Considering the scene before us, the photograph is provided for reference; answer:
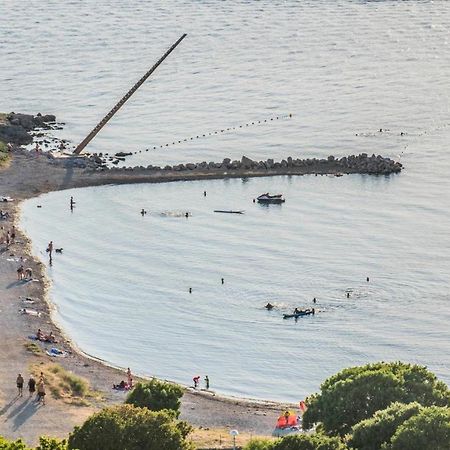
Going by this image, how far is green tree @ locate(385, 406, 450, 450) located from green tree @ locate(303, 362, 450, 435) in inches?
201

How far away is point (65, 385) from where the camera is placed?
207 ft

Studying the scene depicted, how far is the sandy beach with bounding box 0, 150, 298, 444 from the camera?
57.2m

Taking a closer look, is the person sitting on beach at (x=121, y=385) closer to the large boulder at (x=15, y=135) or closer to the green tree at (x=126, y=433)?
the green tree at (x=126, y=433)

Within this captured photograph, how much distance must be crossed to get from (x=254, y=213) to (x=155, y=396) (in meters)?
48.9

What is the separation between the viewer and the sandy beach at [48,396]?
57.2 meters

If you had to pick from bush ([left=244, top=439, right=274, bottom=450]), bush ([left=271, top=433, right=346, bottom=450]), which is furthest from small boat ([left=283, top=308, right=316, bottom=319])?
bush ([left=271, top=433, right=346, bottom=450])

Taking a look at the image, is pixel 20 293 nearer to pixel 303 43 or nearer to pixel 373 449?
pixel 373 449

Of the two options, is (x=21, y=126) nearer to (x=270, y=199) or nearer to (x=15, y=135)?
(x=15, y=135)

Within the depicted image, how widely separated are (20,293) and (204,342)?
418 inches

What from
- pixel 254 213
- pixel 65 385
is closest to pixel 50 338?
pixel 65 385

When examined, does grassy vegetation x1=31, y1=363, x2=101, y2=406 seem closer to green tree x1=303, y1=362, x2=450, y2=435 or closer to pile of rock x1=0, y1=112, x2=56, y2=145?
green tree x1=303, y1=362, x2=450, y2=435

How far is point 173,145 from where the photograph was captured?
12181 cm

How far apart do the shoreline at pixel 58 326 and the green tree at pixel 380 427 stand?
43.1 feet

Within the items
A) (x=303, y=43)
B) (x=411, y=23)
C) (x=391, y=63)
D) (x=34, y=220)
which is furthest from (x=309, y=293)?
(x=411, y=23)
